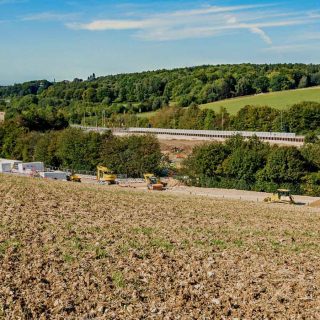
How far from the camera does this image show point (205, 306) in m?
10.0

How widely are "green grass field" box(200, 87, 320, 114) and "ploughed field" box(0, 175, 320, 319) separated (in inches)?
3874

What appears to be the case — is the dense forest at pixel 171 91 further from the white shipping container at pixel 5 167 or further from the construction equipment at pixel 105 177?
the construction equipment at pixel 105 177

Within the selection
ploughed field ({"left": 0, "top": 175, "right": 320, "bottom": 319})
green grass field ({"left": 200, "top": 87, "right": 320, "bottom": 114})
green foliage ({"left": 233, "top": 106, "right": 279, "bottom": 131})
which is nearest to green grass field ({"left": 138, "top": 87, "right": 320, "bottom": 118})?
green grass field ({"left": 200, "top": 87, "right": 320, "bottom": 114})

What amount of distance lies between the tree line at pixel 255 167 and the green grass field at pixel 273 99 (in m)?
66.7

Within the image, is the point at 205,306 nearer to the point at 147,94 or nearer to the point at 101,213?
the point at 101,213

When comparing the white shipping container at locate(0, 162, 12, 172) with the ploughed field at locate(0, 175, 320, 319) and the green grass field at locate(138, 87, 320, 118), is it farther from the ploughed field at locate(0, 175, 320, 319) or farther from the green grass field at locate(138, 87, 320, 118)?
the green grass field at locate(138, 87, 320, 118)

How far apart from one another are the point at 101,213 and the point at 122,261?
7096 mm

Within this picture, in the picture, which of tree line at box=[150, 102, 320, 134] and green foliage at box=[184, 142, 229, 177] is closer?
green foliage at box=[184, 142, 229, 177]

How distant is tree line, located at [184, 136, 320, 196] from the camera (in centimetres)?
4412

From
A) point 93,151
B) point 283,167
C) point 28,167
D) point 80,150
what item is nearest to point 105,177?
point 28,167

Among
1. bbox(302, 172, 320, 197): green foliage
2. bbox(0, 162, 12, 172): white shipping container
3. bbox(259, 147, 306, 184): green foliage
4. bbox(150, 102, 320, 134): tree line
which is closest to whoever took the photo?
bbox(302, 172, 320, 197): green foliage

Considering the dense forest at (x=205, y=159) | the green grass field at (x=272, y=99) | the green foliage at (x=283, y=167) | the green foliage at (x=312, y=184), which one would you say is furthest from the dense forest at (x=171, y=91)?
the green foliage at (x=312, y=184)

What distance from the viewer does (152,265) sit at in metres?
12.4

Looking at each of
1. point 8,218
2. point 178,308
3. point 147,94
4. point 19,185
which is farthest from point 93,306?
point 147,94
